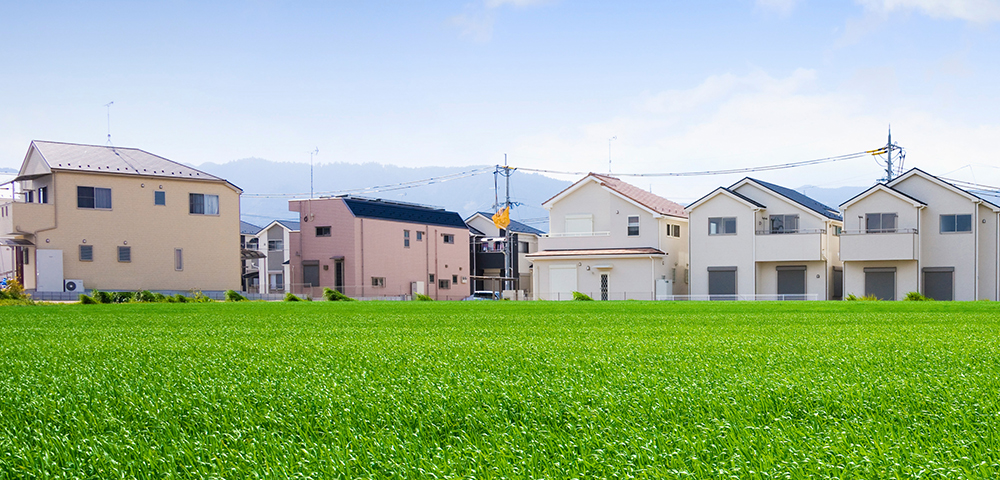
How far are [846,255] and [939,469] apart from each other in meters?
31.1

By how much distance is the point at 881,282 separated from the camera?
101ft

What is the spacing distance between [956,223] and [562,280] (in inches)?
620

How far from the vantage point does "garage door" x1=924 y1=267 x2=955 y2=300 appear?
29797mm

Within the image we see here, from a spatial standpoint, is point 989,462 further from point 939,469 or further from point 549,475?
point 549,475

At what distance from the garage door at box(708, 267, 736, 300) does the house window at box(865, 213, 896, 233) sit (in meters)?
5.42

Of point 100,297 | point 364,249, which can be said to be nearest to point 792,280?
point 364,249

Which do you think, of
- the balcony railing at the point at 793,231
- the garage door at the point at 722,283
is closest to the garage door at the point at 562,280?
the garage door at the point at 722,283

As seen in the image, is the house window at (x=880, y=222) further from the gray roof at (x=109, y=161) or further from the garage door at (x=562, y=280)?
the gray roof at (x=109, y=161)

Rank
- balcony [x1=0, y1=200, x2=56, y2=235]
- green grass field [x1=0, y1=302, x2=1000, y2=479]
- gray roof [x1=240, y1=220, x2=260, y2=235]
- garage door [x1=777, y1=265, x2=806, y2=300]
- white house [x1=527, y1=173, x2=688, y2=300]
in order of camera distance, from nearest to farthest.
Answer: green grass field [x1=0, y1=302, x2=1000, y2=479], balcony [x1=0, y1=200, x2=56, y2=235], garage door [x1=777, y1=265, x2=806, y2=300], white house [x1=527, y1=173, x2=688, y2=300], gray roof [x1=240, y1=220, x2=260, y2=235]

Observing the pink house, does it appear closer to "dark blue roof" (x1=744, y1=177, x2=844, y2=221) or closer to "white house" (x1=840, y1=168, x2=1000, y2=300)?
"dark blue roof" (x1=744, y1=177, x2=844, y2=221)

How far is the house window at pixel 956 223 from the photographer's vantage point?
29750 millimetres

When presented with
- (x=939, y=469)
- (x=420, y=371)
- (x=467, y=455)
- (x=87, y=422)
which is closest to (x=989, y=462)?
(x=939, y=469)

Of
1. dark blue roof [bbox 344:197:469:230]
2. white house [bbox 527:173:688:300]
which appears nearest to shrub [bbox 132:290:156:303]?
dark blue roof [bbox 344:197:469:230]

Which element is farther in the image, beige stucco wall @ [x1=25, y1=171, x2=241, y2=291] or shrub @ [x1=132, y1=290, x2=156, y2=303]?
beige stucco wall @ [x1=25, y1=171, x2=241, y2=291]
